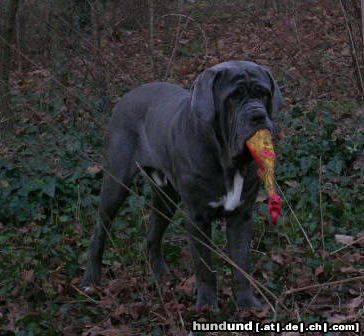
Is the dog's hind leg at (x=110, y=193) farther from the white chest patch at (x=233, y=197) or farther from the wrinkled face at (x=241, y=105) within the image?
the wrinkled face at (x=241, y=105)

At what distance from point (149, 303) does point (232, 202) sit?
101 centimetres

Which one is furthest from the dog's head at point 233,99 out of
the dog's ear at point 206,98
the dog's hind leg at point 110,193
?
the dog's hind leg at point 110,193

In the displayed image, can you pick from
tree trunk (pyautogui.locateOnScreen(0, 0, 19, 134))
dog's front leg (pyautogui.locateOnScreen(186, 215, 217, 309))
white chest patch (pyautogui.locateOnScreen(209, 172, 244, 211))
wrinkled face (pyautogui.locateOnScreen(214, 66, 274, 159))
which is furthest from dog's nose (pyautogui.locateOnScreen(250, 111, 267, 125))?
tree trunk (pyautogui.locateOnScreen(0, 0, 19, 134))

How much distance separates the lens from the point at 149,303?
208 inches

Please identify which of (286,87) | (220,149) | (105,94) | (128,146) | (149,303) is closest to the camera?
(220,149)

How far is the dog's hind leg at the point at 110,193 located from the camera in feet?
19.2

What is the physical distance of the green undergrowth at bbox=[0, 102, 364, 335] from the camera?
5583mm

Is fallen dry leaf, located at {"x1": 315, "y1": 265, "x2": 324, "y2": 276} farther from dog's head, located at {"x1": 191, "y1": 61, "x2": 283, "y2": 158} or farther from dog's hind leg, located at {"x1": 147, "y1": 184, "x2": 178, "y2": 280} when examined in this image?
dog's head, located at {"x1": 191, "y1": 61, "x2": 283, "y2": 158}

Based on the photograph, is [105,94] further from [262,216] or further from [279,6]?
[279,6]

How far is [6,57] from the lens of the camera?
949 centimetres

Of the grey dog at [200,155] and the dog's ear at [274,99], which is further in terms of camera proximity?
the dog's ear at [274,99]

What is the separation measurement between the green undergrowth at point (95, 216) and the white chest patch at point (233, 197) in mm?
394

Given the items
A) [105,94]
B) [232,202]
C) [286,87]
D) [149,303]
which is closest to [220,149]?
[232,202]

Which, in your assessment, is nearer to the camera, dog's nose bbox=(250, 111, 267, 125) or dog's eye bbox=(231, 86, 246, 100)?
dog's nose bbox=(250, 111, 267, 125)
